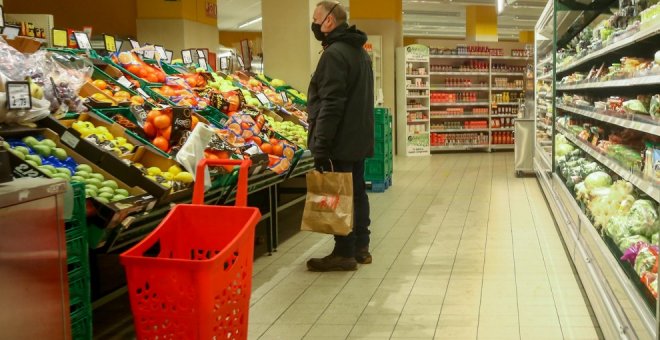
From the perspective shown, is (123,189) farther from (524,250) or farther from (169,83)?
(524,250)

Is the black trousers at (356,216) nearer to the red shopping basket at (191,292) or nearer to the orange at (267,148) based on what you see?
the orange at (267,148)

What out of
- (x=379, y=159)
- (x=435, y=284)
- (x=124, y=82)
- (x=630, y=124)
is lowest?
(x=435, y=284)

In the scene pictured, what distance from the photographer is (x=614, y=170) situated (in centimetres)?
396

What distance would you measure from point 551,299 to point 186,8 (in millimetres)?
9941

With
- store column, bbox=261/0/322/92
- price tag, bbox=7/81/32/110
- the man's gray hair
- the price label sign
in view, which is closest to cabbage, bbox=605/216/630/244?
the man's gray hair

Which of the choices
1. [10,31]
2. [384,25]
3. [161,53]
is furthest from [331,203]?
[384,25]

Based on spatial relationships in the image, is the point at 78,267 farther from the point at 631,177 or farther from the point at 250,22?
the point at 250,22

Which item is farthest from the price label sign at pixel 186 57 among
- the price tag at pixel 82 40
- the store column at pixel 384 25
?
the store column at pixel 384 25

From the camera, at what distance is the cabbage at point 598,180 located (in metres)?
4.68

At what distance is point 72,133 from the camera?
3.41 m

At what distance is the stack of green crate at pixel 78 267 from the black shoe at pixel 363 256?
99.6 inches

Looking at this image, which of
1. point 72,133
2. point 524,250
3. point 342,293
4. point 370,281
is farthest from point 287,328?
point 524,250

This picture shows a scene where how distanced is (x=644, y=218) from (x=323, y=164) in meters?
2.02

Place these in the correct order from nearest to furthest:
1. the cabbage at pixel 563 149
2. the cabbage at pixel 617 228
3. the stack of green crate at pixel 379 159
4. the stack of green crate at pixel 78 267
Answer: the stack of green crate at pixel 78 267 < the cabbage at pixel 617 228 < the cabbage at pixel 563 149 < the stack of green crate at pixel 379 159
